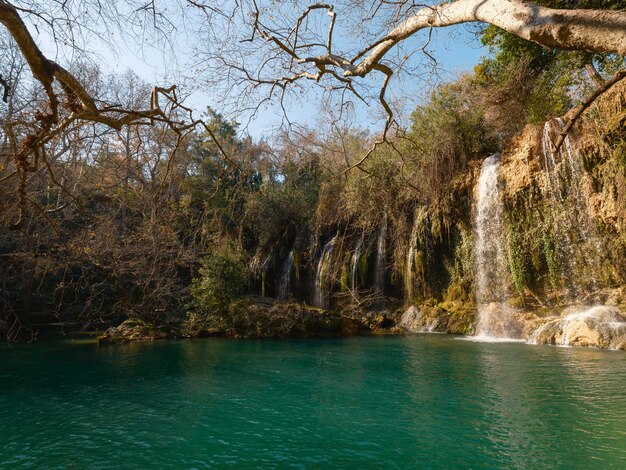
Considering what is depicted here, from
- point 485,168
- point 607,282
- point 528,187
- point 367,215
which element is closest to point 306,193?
point 367,215

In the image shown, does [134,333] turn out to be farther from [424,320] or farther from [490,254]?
[490,254]

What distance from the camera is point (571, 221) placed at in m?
11.9

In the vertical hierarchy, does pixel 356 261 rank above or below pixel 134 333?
above

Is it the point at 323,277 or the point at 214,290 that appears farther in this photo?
the point at 323,277

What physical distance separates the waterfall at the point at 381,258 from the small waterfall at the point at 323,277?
2000 millimetres

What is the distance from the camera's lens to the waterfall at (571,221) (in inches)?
449

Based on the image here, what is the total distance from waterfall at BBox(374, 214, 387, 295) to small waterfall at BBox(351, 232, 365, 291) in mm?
682

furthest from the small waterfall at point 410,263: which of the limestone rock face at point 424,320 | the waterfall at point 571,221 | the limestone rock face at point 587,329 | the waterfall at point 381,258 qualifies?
the limestone rock face at point 587,329

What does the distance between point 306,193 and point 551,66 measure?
441 inches

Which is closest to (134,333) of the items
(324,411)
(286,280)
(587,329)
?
(286,280)

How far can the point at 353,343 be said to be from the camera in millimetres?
10891

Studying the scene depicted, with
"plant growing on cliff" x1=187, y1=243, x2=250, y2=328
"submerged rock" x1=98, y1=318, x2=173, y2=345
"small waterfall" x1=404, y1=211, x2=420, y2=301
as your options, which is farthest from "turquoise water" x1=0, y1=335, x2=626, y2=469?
"small waterfall" x1=404, y1=211, x2=420, y2=301

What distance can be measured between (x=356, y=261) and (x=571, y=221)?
7.42 meters

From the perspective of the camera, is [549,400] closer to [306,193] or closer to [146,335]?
[146,335]
